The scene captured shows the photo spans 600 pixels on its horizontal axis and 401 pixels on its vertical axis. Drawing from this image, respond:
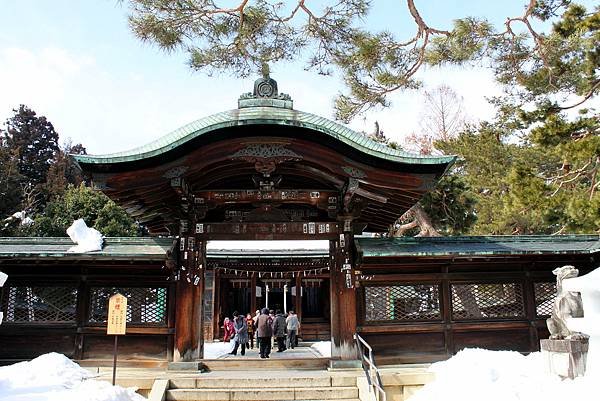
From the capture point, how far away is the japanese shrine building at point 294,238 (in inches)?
370

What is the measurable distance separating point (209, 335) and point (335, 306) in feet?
40.6

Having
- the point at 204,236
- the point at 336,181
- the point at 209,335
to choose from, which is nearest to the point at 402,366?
the point at 336,181

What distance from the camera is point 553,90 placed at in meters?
11.5

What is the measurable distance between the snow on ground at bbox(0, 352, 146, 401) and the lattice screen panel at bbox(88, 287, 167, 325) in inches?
44.9

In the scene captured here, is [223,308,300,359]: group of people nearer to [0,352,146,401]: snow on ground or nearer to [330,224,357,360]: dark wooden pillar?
[330,224,357,360]: dark wooden pillar

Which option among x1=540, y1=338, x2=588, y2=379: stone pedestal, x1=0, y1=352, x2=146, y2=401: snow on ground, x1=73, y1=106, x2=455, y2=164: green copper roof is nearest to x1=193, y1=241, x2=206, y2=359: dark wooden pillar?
x1=0, y1=352, x2=146, y2=401: snow on ground

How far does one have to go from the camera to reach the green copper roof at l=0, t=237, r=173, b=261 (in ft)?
30.5

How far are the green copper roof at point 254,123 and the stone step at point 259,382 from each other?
393cm

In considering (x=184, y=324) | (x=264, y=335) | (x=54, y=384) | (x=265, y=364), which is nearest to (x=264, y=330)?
(x=264, y=335)

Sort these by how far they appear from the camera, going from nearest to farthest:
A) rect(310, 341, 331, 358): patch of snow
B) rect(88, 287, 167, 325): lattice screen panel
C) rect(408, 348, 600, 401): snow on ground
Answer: rect(408, 348, 600, 401): snow on ground → rect(88, 287, 167, 325): lattice screen panel → rect(310, 341, 331, 358): patch of snow

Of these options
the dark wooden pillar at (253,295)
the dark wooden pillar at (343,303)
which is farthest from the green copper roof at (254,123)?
the dark wooden pillar at (253,295)

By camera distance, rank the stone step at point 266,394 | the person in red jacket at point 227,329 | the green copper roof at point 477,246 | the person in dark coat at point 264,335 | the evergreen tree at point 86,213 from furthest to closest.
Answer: the evergreen tree at point 86,213
the person in red jacket at point 227,329
the person in dark coat at point 264,335
the green copper roof at point 477,246
the stone step at point 266,394

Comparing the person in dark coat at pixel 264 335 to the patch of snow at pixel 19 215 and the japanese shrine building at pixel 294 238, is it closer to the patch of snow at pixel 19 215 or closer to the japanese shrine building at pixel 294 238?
the japanese shrine building at pixel 294 238

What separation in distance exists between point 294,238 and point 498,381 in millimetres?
4527
